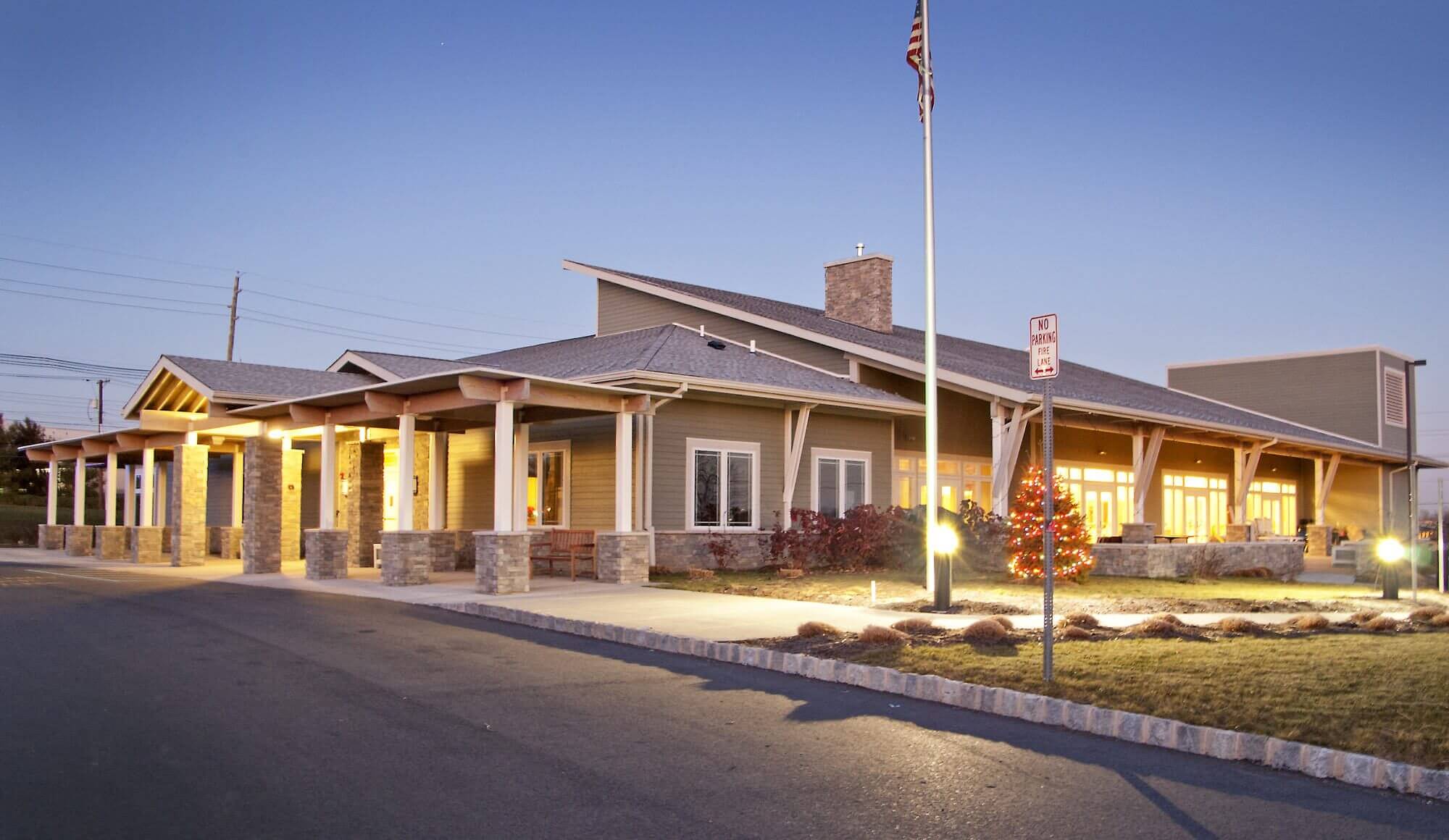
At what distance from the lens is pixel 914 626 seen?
13.0m

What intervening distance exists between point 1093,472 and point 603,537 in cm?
1727

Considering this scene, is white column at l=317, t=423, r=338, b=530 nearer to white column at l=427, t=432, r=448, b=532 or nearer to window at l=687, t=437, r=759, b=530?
white column at l=427, t=432, r=448, b=532

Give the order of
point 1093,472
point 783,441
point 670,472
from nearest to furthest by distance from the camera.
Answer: point 670,472 → point 783,441 → point 1093,472

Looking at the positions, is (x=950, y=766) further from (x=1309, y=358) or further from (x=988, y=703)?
(x=1309, y=358)

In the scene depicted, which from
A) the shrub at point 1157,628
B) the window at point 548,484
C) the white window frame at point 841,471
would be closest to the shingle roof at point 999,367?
the white window frame at point 841,471

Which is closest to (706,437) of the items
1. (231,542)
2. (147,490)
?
(231,542)

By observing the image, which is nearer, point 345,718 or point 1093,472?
point 345,718

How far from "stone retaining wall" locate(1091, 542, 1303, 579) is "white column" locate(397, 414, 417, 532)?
12.3 metres

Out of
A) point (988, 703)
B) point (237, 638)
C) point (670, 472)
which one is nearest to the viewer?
point (988, 703)

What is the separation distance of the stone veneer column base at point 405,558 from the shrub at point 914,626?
9.48 m

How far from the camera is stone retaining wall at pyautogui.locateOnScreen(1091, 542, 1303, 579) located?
2200cm

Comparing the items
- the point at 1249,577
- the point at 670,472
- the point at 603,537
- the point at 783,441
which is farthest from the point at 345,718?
the point at 1249,577

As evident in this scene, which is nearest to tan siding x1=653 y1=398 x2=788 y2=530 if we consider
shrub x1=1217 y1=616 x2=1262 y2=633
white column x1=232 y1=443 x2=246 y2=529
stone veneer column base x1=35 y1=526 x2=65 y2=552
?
shrub x1=1217 y1=616 x2=1262 y2=633

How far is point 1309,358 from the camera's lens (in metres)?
46.2
